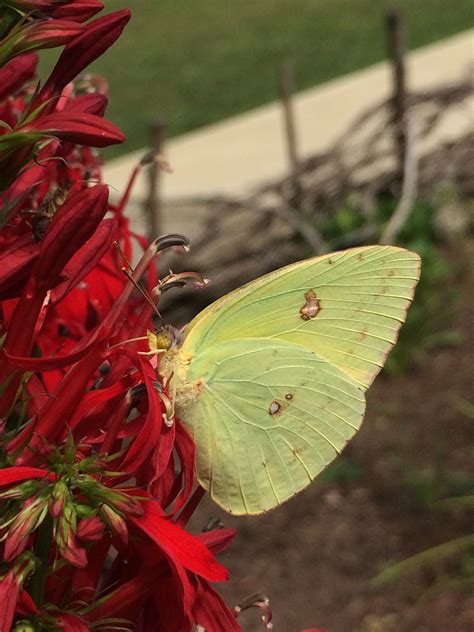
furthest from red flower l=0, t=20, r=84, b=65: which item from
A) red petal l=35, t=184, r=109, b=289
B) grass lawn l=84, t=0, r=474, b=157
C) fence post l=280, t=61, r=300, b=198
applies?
grass lawn l=84, t=0, r=474, b=157

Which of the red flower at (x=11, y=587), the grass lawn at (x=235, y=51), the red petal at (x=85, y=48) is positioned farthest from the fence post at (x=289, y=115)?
the red flower at (x=11, y=587)

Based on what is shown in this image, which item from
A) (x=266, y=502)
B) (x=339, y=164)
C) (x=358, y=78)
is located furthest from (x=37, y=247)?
(x=358, y=78)

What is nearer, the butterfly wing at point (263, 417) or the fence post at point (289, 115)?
the butterfly wing at point (263, 417)

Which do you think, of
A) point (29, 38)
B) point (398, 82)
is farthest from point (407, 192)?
point (29, 38)

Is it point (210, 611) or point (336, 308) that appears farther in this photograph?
point (336, 308)

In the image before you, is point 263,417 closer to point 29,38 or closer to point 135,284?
point 135,284

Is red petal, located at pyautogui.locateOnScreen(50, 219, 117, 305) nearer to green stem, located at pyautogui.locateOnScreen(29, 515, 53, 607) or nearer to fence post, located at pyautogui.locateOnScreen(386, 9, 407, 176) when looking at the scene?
green stem, located at pyautogui.locateOnScreen(29, 515, 53, 607)

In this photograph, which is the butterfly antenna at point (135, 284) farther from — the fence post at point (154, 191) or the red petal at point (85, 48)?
the fence post at point (154, 191)
